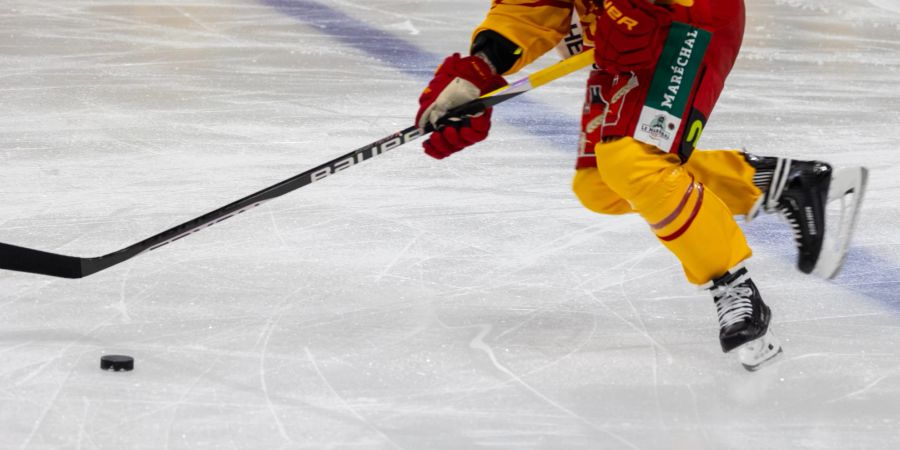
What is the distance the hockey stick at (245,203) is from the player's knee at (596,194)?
19cm

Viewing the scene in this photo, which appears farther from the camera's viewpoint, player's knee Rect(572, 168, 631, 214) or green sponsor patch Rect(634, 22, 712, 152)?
player's knee Rect(572, 168, 631, 214)

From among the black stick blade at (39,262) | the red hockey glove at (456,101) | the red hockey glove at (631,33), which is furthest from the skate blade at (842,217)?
the black stick blade at (39,262)

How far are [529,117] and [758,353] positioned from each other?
1785mm

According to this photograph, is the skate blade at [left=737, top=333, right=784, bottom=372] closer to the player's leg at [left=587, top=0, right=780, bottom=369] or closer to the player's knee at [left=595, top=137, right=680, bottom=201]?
the player's leg at [left=587, top=0, right=780, bottom=369]

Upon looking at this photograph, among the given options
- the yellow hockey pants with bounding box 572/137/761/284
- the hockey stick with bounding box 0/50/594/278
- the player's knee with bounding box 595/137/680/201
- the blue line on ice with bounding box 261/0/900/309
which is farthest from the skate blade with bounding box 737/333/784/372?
the hockey stick with bounding box 0/50/594/278

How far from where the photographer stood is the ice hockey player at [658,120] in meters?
2.09

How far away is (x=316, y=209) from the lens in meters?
A: 2.95

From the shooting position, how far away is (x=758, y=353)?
6.98ft

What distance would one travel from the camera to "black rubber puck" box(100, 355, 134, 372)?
204 centimetres

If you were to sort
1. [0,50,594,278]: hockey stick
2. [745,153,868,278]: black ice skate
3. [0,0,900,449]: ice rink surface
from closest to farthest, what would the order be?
[0,0,900,449]: ice rink surface → [0,50,594,278]: hockey stick → [745,153,868,278]: black ice skate

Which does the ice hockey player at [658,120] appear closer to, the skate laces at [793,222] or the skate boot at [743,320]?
the skate boot at [743,320]

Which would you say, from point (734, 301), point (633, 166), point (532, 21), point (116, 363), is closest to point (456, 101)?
point (532, 21)

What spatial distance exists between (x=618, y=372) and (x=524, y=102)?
195cm

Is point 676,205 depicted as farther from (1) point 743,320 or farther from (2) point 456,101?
(2) point 456,101
